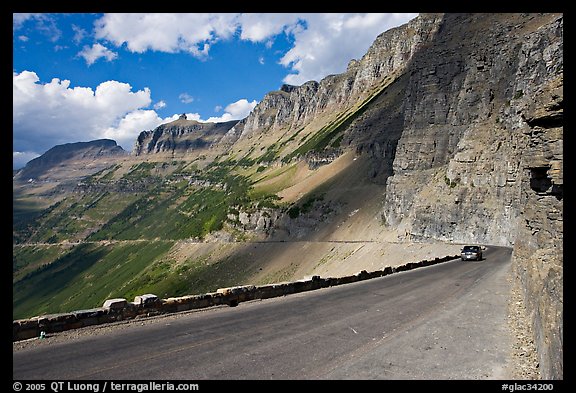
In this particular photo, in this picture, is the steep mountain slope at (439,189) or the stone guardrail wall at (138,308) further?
the steep mountain slope at (439,189)

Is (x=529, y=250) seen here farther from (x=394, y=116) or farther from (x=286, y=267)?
(x=394, y=116)

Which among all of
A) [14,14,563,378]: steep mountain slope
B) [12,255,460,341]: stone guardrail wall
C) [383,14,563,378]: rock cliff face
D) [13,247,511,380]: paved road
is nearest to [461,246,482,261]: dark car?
[14,14,563,378]: steep mountain slope

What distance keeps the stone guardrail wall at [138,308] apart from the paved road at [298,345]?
0.62m

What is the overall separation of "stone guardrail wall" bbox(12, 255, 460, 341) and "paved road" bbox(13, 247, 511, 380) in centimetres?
62

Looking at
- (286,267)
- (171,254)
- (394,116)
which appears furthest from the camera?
(171,254)

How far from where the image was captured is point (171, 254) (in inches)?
5443

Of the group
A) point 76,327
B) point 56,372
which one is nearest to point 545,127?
point 56,372

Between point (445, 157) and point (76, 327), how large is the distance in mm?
70212

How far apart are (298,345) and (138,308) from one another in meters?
6.89

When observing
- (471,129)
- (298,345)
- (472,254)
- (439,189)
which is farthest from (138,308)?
(471,129)

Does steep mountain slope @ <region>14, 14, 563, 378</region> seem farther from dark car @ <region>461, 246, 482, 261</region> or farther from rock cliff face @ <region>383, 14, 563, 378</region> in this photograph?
dark car @ <region>461, 246, 482, 261</region>

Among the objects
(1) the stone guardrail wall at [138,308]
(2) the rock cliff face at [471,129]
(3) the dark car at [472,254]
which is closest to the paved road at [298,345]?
(1) the stone guardrail wall at [138,308]

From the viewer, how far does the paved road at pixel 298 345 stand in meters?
8.91

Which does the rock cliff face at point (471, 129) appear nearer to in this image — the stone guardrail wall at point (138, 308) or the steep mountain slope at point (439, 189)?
the steep mountain slope at point (439, 189)
